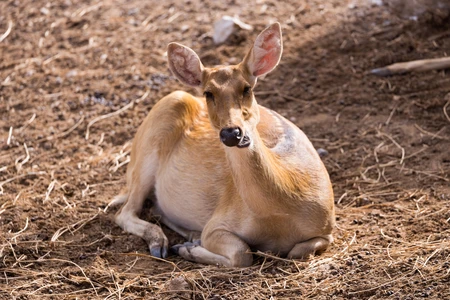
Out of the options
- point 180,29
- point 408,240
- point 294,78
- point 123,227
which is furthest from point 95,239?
point 180,29

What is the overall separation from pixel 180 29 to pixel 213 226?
5050mm

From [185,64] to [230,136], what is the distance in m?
1.05

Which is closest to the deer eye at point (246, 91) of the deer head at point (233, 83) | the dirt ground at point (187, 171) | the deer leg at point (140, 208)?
the deer head at point (233, 83)

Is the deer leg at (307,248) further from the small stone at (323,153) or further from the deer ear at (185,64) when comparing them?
the small stone at (323,153)

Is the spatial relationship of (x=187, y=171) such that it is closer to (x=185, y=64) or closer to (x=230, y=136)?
(x=185, y=64)

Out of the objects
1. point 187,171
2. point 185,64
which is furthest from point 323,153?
point 185,64

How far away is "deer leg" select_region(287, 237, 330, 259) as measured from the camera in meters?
6.48

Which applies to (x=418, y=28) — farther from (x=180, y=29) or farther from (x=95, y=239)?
(x=95, y=239)

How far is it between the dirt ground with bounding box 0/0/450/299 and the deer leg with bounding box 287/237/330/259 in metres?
0.10

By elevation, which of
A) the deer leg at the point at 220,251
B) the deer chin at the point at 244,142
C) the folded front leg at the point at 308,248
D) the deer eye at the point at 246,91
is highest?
the deer eye at the point at 246,91

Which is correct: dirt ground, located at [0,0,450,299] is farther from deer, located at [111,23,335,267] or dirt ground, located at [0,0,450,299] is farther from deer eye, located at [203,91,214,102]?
deer eye, located at [203,91,214,102]

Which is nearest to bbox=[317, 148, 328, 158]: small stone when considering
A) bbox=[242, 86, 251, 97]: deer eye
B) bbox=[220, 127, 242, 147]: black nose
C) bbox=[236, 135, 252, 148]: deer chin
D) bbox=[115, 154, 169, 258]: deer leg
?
bbox=[115, 154, 169, 258]: deer leg

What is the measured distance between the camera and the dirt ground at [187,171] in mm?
6246

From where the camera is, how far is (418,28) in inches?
414
